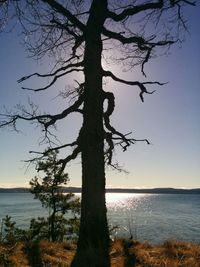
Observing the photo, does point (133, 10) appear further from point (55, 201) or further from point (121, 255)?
point (55, 201)

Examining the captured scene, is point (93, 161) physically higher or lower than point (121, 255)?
higher

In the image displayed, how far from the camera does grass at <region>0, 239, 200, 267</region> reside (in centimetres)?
730

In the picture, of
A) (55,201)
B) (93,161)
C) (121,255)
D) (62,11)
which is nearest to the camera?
(121,255)

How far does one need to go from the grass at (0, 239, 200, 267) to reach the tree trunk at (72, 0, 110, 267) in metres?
0.38

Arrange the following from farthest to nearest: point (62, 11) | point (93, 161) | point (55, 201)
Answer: point (55, 201) → point (62, 11) → point (93, 161)

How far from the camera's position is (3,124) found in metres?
9.29

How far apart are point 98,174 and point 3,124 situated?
2.76 metres

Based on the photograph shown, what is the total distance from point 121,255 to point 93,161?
2066mm

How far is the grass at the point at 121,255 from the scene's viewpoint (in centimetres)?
730

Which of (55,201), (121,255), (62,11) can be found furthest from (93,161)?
(55,201)

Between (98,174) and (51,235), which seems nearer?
(98,174)

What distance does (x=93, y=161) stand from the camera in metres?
8.24

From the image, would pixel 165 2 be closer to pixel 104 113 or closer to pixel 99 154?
pixel 104 113

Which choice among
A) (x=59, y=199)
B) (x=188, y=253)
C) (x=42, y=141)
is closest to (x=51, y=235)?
(x=59, y=199)
